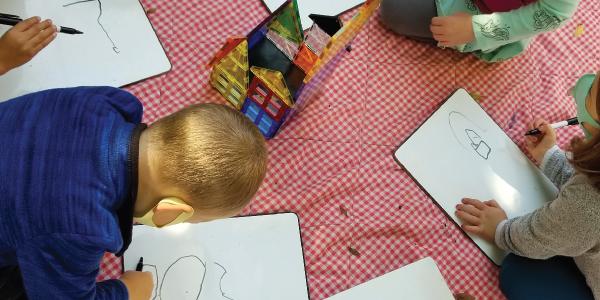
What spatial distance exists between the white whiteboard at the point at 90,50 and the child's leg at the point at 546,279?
75 centimetres

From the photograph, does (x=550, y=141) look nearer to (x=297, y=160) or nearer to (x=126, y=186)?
(x=297, y=160)

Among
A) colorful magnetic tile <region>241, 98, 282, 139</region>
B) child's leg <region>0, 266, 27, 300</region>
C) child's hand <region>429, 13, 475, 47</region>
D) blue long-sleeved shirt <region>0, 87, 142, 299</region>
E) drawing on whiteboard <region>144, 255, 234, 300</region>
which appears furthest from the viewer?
child's hand <region>429, 13, 475, 47</region>

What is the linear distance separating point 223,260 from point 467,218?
0.47 m

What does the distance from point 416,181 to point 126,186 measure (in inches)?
23.7

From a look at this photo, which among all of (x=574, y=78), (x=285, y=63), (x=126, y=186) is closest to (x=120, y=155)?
(x=126, y=186)

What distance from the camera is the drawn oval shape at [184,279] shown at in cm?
89

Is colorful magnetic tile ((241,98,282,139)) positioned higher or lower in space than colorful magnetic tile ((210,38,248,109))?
lower

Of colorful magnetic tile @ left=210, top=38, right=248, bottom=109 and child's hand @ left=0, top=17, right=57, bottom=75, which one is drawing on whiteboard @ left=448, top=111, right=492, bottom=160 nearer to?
colorful magnetic tile @ left=210, top=38, right=248, bottom=109

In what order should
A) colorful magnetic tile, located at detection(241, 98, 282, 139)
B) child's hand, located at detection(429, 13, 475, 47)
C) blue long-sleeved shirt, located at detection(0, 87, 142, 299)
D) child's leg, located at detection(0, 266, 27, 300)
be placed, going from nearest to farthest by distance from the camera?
blue long-sleeved shirt, located at detection(0, 87, 142, 299), child's leg, located at detection(0, 266, 27, 300), colorful magnetic tile, located at detection(241, 98, 282, 139), child's hand, located at detection(429, 13, 475, 47)

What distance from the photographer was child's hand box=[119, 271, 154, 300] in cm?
81

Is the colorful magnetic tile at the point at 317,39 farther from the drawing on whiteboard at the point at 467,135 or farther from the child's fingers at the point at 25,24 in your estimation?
the child's fingers at the point at 25,24

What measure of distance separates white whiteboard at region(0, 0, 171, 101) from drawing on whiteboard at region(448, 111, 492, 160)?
0.59 meters

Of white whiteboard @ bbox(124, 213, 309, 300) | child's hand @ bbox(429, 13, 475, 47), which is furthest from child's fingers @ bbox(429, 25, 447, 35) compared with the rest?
white whiteboard @ bbox(124, 213, 309, 300)

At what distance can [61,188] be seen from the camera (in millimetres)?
657
